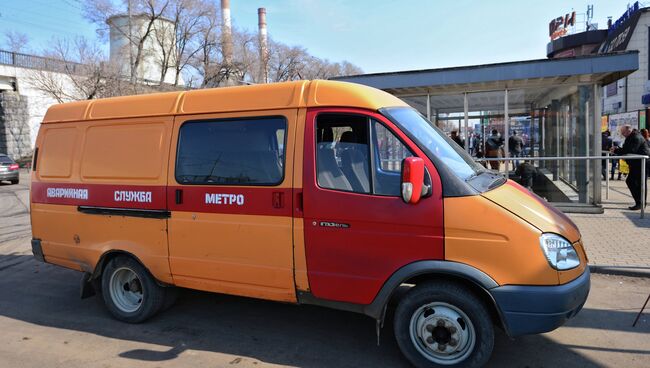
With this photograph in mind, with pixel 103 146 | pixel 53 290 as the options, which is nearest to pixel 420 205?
pixel 103 146

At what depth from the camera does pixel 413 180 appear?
3396mm

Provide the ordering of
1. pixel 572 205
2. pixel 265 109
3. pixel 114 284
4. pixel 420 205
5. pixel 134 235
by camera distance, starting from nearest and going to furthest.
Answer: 1. pixel 420 205
2. pixel 265 109
3. pixel 134 235
4. pixel 114 284
5. pixel 572 205

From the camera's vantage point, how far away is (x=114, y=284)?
16.3ft

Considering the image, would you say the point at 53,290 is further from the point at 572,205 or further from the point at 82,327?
the point at 572,205

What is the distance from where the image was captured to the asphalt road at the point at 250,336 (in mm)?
3932

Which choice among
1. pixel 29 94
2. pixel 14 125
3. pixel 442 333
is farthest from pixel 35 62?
pixel 442 333

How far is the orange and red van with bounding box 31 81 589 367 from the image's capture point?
3432mm

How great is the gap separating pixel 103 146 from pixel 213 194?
1475mm

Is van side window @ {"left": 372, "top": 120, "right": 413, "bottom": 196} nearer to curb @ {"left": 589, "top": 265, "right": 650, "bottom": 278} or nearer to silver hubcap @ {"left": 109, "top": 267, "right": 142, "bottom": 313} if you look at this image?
silver hubcap @ {"left": 109, "top": 267, "right": 142, "bottom": 313}

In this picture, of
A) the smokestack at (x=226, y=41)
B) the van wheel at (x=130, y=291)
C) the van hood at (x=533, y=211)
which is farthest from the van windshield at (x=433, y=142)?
the smokestack at (x=226, y=41)

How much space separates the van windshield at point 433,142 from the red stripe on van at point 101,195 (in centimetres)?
231

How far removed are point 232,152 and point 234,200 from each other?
44 cm

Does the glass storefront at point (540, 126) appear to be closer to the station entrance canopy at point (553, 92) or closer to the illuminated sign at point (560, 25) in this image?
the station entrance canopy at point (553, 92)

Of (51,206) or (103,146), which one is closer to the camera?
(103,146)
